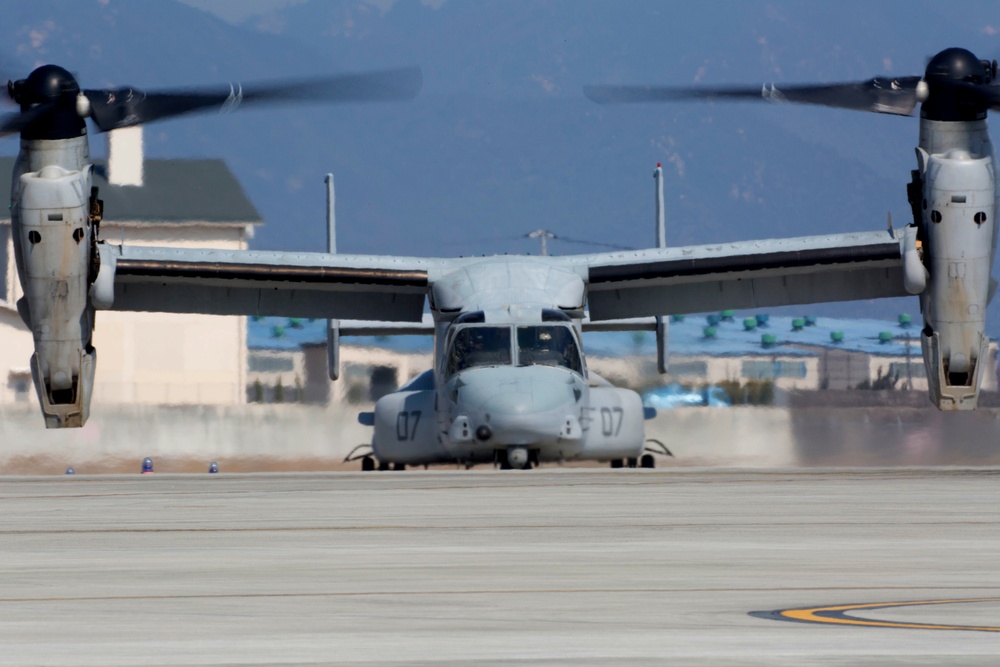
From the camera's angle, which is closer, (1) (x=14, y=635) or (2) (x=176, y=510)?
(1) (x=14, y=635)

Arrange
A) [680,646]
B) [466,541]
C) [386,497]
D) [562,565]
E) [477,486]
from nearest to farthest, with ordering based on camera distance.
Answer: [680,646], [562,565], [466,541], [386,497], [477,486]

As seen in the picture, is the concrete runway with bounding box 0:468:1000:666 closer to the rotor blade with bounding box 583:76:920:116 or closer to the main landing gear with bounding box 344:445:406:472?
the rotor blade with bounding box 583:76:920:116

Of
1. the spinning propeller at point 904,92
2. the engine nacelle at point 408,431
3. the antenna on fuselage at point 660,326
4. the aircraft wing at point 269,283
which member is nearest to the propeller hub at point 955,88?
the spinning propeller at point 904,92

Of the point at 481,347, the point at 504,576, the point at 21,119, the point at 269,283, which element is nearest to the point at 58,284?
the point at 21,119

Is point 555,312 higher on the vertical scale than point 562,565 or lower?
higher

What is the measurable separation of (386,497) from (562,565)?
6423 millimetres

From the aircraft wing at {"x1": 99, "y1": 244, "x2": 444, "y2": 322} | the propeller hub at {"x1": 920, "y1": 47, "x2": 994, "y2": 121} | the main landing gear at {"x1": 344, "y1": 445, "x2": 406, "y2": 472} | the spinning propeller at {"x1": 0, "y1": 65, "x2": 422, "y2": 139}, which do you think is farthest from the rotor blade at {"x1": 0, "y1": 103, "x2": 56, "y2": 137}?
the propeller hub at {"x1": 920, "y1": 47, "x2": 994, "y2": 121}

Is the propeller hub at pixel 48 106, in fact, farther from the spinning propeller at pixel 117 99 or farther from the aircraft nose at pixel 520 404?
the aircraft nose at pixel 520 404

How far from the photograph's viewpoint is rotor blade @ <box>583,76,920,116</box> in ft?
68.2

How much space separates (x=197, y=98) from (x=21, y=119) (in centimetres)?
212

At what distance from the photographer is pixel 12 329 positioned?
52.0 meters

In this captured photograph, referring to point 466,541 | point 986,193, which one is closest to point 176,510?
point 466,541

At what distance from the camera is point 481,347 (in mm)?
22844

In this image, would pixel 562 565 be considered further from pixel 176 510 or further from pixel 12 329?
pixel 12 329
